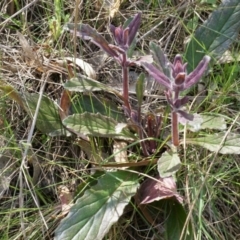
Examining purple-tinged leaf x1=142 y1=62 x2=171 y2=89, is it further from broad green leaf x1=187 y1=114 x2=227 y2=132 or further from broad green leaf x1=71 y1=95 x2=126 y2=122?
broad green leaf x1=71 y1=95 x2=126 y2=122

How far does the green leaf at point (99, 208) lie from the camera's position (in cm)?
129

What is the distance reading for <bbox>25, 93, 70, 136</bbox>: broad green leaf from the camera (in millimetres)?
1503

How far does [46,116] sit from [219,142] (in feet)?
1.65

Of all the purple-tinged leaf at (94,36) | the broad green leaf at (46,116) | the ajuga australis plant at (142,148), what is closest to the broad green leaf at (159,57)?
the ajuga australis plant at (142,148)

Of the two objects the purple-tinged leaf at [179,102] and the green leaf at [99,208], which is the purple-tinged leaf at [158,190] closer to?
the green leaf at [99,208]

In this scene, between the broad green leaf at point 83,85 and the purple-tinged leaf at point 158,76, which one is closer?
the purple-tinged leaf at point 158,76

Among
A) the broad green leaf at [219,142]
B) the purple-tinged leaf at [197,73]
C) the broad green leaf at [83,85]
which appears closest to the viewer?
Answer: the purple-tinged leaf at [197,73]

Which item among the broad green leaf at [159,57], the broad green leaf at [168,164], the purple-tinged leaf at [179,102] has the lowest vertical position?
the broad green leaf at [168,164]

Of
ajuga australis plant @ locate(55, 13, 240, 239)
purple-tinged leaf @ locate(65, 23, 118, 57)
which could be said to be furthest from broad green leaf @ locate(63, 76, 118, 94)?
purple-tinged leaf @ locate(65, 23, 118, 57)

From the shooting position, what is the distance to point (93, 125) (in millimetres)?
1421

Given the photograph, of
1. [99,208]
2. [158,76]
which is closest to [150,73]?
[158,76]

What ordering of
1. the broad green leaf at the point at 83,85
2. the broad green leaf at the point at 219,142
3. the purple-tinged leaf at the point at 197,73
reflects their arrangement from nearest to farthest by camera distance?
the purple-tinged leaf at the point at 197,73
the broad green leaf at the point at 219,142
the broad green leaf at the point at 83,85

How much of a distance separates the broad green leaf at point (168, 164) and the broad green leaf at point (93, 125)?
14 cm

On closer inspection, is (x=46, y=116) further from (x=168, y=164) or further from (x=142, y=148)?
(x=168, y=164)
